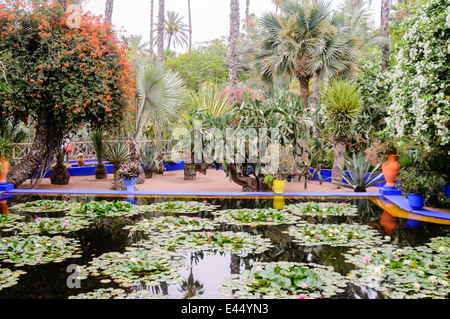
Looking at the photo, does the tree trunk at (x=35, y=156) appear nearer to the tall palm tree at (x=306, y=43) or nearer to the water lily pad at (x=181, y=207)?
the water lily pad at (x=181, y=207)

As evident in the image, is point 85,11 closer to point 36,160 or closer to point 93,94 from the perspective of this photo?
point 93,94

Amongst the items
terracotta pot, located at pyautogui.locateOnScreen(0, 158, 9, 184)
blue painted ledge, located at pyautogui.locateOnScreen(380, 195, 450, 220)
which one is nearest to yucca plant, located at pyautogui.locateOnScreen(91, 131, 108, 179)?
terracotta pot, located at pyautogui.locateOnScreen(0, 158, 9, 184)

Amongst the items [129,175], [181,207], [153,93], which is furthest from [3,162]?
[181,207]

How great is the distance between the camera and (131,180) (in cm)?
1038

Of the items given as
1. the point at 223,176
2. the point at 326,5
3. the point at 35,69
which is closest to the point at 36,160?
the point at 35,69

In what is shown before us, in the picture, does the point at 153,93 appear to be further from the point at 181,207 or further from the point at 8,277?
the point at 8,277

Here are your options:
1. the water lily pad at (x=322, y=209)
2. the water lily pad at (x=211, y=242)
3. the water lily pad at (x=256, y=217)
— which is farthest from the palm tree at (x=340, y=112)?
the water lily pad at (x=211, y=242)

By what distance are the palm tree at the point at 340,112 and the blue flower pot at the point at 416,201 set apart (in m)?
3.86

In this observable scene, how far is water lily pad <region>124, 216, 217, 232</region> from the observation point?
6602 mm

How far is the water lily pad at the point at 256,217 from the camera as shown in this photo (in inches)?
280

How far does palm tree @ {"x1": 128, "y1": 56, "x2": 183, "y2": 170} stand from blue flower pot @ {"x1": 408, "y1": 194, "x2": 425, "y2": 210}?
658 centimetres

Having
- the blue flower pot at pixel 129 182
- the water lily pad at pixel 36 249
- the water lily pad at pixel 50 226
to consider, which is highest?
the blue flower pot at pixel 129 182

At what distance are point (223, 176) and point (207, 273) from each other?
994cm
